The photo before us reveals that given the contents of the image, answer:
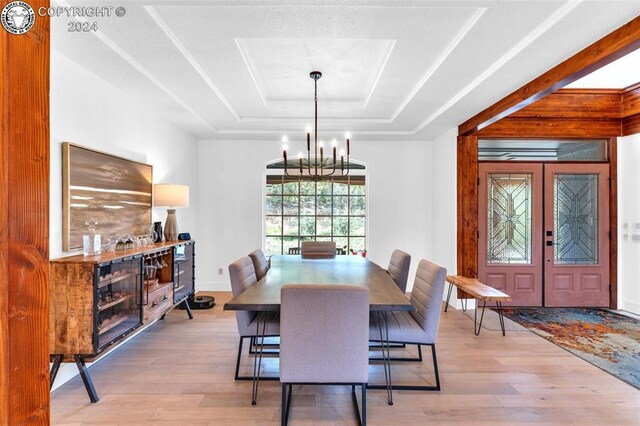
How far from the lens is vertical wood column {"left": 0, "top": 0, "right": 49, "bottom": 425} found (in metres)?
0.78

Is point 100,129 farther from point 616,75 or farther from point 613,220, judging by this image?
point 613,220

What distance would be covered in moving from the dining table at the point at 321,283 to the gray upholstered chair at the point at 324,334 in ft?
0.52

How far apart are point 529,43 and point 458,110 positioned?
1.45 metres

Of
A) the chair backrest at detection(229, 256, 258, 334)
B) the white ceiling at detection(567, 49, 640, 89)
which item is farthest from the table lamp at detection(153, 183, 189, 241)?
Answer: the white ceiling at detection(567, 49, 640, 89)

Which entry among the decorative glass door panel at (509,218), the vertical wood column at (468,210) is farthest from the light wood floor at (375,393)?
the decorative glass door panel at (509,218)

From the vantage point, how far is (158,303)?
10.4ft

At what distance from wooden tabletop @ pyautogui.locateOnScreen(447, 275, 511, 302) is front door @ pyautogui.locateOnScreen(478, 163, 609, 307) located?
0.68m

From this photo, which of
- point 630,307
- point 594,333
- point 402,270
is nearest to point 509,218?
point 594,333

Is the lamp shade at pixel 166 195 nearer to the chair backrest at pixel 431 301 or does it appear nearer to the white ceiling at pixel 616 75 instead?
the chair backrest at pixel 431 301

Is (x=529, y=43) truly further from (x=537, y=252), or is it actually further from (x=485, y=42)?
(x=537, y=252)

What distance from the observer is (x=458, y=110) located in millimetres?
3680

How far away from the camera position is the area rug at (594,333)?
2764mm

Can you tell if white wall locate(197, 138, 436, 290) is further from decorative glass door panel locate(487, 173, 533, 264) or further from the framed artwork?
the framed artwork

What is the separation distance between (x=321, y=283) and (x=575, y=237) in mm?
4124
